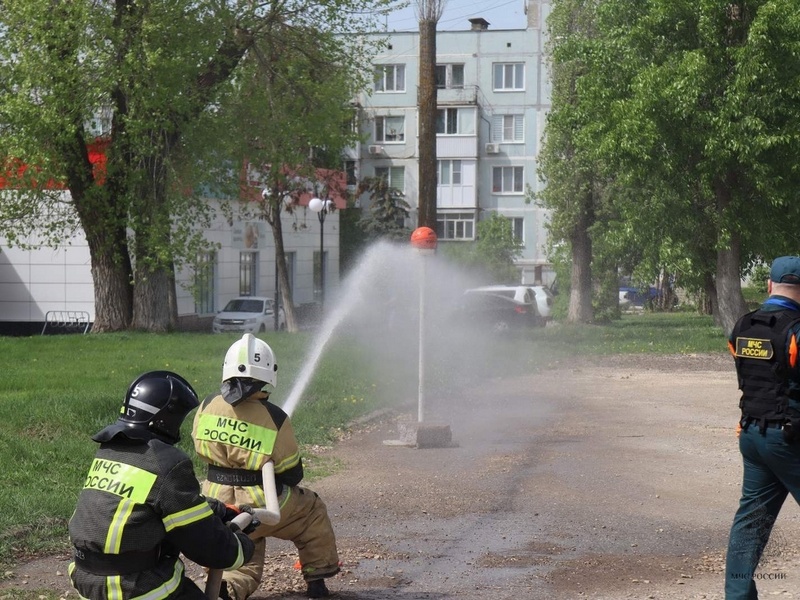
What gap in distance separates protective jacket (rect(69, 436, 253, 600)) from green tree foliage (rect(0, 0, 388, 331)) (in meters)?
20.9

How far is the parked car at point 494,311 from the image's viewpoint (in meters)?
36.8

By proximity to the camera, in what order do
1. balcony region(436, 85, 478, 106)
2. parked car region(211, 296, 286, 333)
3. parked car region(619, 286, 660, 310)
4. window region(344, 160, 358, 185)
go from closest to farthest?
parked car region(211, 296, 286, 333), parked car region(619, 286, 660, 310), balcony region(436, 85, 478, 106), window region(344, 160, 358, 185)

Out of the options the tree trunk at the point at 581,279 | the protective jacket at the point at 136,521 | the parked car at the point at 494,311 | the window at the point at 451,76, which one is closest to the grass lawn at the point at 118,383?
the protective jacket at the point at 136,521

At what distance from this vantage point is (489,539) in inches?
308

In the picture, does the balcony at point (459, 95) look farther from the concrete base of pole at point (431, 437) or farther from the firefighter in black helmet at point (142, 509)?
the firefighter in black helmet at point (142, 509)

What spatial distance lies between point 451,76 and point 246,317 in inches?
1270

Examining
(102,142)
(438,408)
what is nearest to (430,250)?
(438,408)

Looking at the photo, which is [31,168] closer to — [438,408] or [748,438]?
[438,408]

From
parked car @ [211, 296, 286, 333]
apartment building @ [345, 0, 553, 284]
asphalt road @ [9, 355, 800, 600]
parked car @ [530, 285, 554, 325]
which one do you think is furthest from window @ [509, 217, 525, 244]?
asphalt road @ [9, 355, 800, 600]

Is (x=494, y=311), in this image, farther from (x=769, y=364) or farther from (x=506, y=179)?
(x=769, y=364)

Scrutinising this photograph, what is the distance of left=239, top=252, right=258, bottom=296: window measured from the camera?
1794 inches

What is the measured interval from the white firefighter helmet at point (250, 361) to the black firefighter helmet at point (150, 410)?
1674 millimetres

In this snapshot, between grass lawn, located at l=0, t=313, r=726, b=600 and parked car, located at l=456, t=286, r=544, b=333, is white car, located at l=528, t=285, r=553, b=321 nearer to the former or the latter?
parked car, located at l=456, t=286, r=544, b=333

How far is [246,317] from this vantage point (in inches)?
1451
